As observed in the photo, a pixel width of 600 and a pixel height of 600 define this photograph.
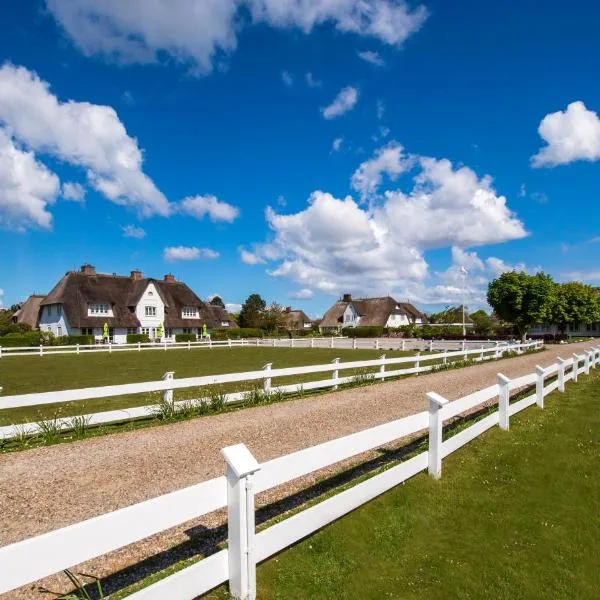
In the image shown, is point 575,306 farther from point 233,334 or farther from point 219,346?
point 219,346

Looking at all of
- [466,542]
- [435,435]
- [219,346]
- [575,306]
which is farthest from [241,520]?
[575,306]

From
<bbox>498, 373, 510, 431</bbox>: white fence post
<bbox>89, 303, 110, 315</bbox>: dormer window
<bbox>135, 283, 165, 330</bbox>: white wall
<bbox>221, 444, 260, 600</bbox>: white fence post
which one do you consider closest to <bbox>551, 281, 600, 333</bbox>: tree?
<bbox>135, 283, 165, 330</bbox>: white wall

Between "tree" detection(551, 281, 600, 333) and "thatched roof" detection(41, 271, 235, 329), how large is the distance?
4952cm

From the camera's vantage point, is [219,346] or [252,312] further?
[252,312]

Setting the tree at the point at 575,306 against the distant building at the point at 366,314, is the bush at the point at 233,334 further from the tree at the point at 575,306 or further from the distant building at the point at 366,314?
the tree at the point at 575,306

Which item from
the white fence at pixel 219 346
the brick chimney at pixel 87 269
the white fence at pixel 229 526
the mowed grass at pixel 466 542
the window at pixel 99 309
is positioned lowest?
the mowed grass at pixel 466 542

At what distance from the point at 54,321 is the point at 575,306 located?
69268 mm

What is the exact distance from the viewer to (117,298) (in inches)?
2233

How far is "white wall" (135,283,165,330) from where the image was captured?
57625mm

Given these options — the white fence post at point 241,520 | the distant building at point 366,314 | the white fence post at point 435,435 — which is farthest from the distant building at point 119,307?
the white fence post at point 241,520

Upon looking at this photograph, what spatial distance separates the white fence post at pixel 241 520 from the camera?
3244mm

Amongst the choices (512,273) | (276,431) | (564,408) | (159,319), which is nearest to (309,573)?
(276,431)

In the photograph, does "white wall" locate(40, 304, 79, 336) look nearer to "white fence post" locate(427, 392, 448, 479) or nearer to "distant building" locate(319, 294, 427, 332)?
"distant building" locate(319, 294, 427, 332)

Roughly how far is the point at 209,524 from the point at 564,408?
32.0 ft
